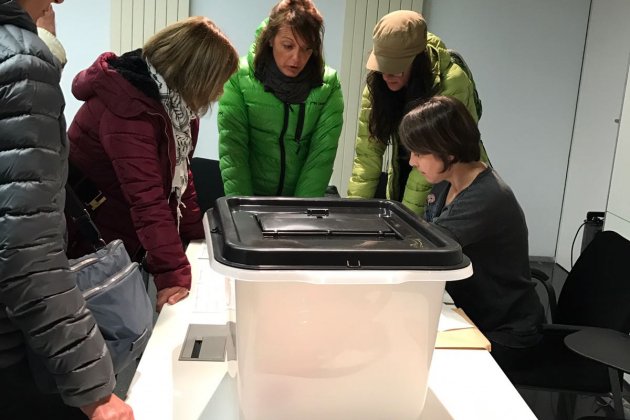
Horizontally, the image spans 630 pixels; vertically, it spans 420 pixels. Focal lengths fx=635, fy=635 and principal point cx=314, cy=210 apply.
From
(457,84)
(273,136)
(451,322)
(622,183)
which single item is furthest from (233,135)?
(622,183)

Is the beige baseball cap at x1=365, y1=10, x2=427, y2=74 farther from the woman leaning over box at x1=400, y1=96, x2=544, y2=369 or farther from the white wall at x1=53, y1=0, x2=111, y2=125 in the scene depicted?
the white wall at x1=53, y1=0, x2=111, y2=125

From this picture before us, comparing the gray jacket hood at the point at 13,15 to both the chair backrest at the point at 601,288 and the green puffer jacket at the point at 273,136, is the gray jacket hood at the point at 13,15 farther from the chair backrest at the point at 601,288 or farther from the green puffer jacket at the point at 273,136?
the chair backrest at the point at 601,288

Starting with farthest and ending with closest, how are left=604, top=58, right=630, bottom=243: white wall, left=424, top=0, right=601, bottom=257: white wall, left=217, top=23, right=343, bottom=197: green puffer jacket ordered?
left=424, top=0, right=601, bottom=257: white wall < left=604, top=58, right=630, bottom=243: white wall < left=217, top=23, right=343, bottom=197: green puffer jacket

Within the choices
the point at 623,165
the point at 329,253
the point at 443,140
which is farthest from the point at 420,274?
the point at 623,165

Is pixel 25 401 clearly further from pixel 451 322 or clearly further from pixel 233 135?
pixel 233 135

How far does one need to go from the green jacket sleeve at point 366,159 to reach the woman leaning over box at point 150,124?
83 centimetres

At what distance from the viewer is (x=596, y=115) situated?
3.80 metres

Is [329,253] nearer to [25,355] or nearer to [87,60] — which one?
[25,355]

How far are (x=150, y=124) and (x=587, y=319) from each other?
1.36 meters

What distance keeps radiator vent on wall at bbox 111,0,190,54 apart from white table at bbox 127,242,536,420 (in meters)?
2.72

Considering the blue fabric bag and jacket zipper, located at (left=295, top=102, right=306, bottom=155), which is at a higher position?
jacket zipper, located at (left=295, top=102, right=306, bottom=155)

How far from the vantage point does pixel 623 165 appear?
8.48 feet

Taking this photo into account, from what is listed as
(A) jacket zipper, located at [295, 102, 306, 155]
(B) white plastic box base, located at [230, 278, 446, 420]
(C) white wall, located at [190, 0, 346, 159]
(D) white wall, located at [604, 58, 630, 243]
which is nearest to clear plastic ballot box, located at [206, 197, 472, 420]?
(B) white plastic box base, located at [230, 278, 446, 420]

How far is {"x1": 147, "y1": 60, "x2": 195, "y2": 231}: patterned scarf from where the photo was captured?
1549 millimetres
